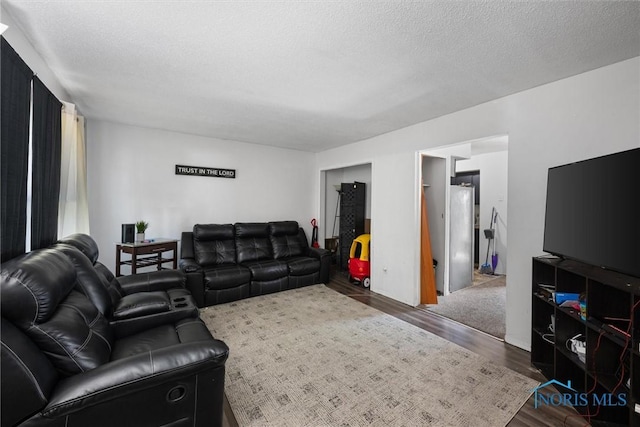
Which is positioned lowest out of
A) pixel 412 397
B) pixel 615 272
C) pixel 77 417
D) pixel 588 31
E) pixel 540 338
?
pixel 412 397

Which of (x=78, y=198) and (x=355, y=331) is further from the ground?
Answer: (x=78, y=198)

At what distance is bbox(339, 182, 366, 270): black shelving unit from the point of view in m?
5.41

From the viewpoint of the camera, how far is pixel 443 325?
315cm

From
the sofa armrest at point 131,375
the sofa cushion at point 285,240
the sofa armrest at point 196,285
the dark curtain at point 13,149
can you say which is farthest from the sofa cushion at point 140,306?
the sofa cushion at point 285,240

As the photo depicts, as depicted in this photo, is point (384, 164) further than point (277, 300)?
Yes

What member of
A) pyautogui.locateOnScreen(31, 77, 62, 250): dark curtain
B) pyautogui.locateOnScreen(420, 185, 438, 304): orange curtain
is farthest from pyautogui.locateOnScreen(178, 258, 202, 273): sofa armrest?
pyautogui.locateOnScreen(420, 185, 438, 304): orange curtain

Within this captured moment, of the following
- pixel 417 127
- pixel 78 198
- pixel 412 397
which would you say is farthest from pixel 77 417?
pixel 417 127

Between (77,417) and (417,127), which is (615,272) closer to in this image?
(417,127)

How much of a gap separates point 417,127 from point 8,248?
13.4 feet

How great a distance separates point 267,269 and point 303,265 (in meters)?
0.65

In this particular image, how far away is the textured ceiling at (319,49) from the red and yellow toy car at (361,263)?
239 cm

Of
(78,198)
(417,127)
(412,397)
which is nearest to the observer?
(412,397)

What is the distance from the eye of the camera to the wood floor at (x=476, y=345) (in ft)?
5.76

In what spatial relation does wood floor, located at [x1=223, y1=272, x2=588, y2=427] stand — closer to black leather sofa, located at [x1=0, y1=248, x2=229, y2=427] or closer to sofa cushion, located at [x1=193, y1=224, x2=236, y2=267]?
black leather sofa, located at [x1=0, y1=248, x2=229, y2=427]
